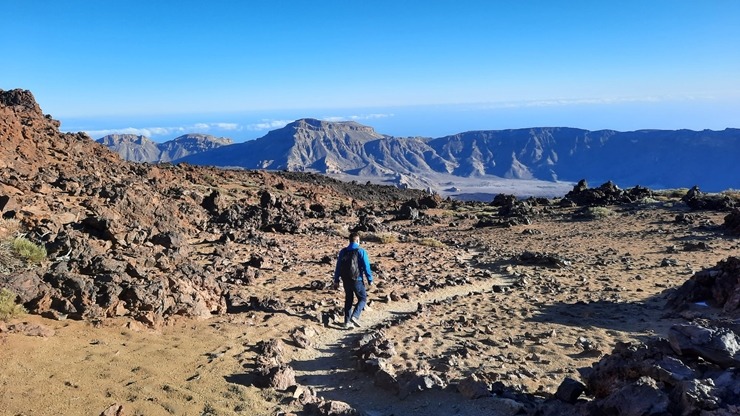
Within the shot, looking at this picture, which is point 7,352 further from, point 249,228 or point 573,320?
point 249,228

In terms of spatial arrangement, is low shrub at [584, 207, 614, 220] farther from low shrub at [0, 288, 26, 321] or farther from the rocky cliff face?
low shrub at [0, 288, 26, 321]

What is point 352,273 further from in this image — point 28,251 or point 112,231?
point 112,231

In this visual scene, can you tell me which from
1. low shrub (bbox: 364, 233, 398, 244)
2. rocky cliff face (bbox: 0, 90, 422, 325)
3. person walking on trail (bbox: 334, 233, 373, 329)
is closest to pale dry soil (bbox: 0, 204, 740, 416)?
person walking on trail (bbox: 334, 233, 373, 329)

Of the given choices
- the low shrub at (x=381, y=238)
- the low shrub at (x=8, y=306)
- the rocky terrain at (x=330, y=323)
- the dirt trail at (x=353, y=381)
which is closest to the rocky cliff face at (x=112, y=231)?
the rocky terrain at (x=330, y=323)

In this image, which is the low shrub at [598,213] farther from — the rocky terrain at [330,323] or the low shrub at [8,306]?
the low shrub at [8,306]

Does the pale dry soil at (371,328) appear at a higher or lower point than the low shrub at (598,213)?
higher

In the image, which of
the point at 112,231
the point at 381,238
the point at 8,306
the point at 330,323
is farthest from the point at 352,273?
the point at 381,238

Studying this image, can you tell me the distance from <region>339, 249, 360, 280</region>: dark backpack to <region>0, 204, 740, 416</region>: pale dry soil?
0.98 m

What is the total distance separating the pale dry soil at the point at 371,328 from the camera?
222 inches

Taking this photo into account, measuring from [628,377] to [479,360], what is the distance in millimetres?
2620

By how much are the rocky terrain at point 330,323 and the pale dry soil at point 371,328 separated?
0.04 meters

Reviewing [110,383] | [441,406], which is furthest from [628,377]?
[110,383]

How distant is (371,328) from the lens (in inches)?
355

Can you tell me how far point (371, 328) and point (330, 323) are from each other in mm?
752
